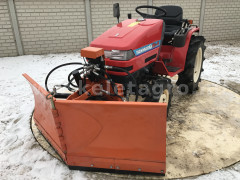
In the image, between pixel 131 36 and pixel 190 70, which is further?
pixel 190 70

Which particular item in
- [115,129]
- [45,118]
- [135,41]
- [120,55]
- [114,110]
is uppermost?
[135,41]

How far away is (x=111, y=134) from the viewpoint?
6.45ft

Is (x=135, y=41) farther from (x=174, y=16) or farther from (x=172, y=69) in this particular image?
(x=174, y=16)

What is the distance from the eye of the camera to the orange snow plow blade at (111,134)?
1.85 m

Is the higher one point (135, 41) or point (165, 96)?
point (135, 41)

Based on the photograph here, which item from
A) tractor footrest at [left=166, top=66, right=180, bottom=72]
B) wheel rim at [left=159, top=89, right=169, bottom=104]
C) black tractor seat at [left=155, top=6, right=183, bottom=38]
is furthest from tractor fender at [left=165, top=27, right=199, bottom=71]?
wheel rim at [left=159, top=89, right=169, bottom=104]

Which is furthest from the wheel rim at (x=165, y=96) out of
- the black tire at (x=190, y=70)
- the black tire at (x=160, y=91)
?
the black tire at (x=190, y=70)

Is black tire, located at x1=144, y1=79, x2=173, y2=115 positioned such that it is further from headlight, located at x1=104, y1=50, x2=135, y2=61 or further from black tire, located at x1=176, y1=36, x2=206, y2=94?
black tire, located at x1=176, y1=36, x2=206, y2=94

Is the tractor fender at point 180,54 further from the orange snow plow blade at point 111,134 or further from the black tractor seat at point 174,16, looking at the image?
the orange snow plow blade at point 111,134

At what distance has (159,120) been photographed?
1824 mm

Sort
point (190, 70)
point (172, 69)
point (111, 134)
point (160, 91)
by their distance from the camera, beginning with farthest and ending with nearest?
1. point (190, 70)
2. point (172, 69)
3. point (160, 91)
4. point (111, 134)

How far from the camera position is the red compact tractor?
188cm

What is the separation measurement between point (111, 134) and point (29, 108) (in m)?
1.99

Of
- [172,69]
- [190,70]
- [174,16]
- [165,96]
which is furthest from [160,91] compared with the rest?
[174,16]
